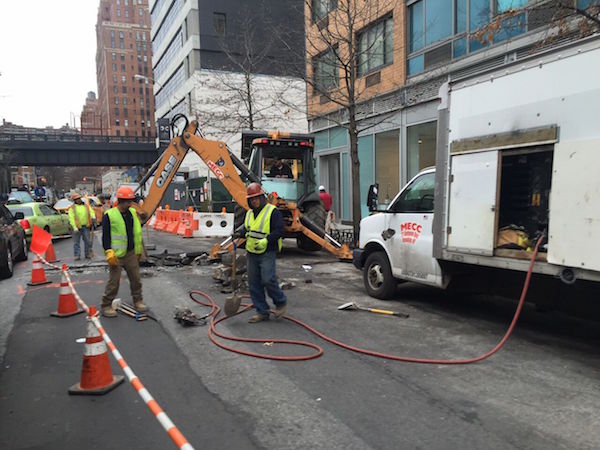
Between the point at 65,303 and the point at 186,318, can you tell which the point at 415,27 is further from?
the point at 65,303

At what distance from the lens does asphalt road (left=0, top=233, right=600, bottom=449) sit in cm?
330

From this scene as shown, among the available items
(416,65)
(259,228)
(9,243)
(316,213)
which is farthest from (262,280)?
(416,65)

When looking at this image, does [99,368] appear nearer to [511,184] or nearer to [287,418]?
[287,418]

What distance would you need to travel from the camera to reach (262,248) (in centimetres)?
609

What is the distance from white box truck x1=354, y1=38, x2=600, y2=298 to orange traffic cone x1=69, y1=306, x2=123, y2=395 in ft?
14.0

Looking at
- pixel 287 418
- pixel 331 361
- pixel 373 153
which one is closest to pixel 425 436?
pixel 287 418

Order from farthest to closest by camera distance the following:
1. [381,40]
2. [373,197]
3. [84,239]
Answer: [381,40] → [84,239] → [373,197]

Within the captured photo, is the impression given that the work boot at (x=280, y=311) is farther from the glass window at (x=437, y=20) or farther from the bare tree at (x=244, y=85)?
the bare tree at (x=244, y=85)

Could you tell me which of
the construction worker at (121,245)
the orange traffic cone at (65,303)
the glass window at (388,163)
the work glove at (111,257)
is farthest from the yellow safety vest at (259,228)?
the glass window at (388,163)

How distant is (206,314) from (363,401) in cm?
338

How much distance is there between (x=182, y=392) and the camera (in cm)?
402

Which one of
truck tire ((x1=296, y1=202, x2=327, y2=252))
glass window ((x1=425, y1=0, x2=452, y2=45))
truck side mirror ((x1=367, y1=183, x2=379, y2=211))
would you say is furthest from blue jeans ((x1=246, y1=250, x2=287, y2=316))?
glass window ((x1=425, y1=0, x2=452, y2=45))

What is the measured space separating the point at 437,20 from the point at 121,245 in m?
12.4

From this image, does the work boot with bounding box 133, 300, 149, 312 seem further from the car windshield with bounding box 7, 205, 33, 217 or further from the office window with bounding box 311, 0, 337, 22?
the car windshield with bounding box 7, 205, 33, 217
